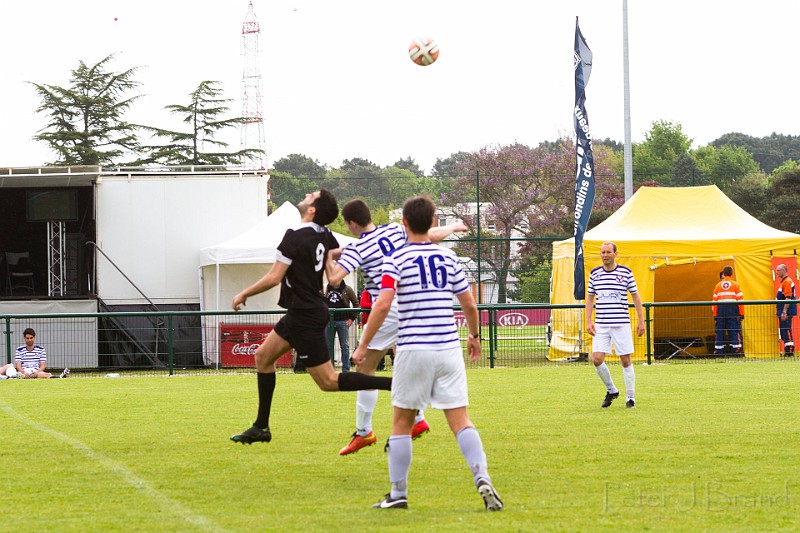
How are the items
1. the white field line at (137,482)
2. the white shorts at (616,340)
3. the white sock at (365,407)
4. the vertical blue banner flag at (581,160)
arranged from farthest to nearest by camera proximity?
1. the vertical blue banner flag at (581,160)
2. the white shorts at (616,340)
3. the white sock at (365,407)
4. the white field line at (137,482)

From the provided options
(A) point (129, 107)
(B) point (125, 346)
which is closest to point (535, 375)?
(B) point (125, 346)

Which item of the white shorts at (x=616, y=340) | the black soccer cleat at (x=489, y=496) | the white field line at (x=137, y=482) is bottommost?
the white field line at (x=137, y=482)

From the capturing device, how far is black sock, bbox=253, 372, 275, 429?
8438 mm

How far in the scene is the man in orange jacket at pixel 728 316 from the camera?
21.0m

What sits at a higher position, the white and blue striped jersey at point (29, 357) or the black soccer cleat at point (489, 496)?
the black soccer cleat at point (489, 496)

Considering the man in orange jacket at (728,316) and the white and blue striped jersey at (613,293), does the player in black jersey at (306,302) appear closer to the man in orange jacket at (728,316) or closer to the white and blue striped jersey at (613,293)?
the white and blue striped jersey at (613,293)

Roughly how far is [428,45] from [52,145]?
3356 centimetres

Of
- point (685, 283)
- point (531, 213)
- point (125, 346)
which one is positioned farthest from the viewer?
point (531, 213)

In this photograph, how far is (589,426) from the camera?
407 inches

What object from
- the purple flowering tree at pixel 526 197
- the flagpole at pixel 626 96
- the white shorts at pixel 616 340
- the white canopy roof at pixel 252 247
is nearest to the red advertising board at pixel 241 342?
the white canopy roof at pixel 252 247

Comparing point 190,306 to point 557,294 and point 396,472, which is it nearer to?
point 557,294

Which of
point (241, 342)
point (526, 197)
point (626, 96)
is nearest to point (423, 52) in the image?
point (241, 342)

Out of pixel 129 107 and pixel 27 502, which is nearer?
pixel 27 502

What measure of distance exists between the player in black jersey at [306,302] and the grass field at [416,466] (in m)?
0.63
